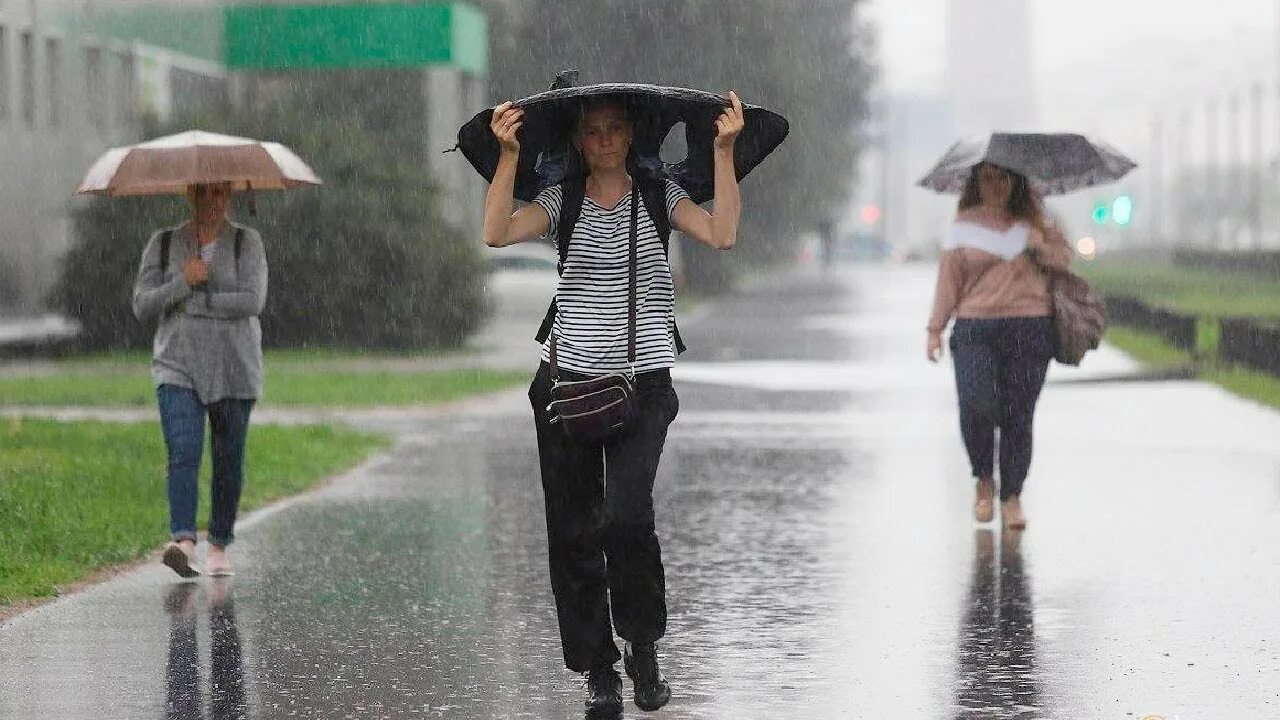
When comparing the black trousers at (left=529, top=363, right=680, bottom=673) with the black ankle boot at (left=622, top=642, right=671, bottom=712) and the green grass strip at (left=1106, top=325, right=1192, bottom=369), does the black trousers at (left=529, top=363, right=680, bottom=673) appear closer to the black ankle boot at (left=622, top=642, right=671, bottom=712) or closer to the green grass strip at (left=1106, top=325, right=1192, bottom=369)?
the black ankle boot at (left=622, top=642, right=671, bottom=712)

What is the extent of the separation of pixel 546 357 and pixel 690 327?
3187cm

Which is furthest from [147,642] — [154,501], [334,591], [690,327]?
[690,327]

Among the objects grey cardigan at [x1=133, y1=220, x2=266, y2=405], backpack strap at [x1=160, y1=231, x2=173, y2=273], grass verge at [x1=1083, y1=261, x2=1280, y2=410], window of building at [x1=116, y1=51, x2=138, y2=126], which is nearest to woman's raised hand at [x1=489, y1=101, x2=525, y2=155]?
grey cardigan at [x1=133, y1=220, x2=266, y2=405]

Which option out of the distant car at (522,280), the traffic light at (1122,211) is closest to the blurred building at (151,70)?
the distant car at (522,280)

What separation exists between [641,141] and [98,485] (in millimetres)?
6479

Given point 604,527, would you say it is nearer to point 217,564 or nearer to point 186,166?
point 217,564

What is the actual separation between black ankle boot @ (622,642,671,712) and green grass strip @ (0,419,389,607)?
3103 mm

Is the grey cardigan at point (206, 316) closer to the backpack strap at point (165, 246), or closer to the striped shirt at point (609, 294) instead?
the backpack strap at point (165, 246)

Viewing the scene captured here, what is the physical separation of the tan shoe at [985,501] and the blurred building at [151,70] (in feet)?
65.1

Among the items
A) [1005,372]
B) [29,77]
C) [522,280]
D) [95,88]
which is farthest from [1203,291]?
[1005,372]

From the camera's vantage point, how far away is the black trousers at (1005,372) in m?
10.8

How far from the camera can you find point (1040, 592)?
9.04 m

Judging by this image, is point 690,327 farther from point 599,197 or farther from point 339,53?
point 599,197

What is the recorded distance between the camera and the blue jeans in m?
9.34
